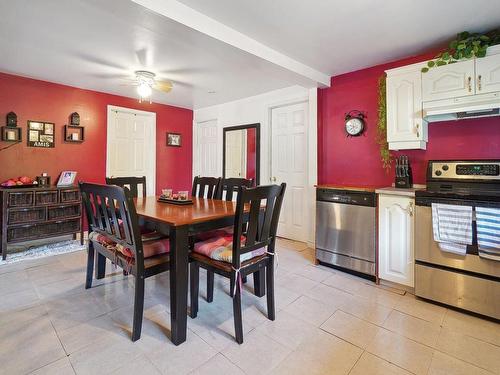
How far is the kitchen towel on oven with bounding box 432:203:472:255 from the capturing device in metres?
2.03

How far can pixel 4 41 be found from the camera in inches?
104

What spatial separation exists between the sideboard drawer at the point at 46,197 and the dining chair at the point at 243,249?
106 inches

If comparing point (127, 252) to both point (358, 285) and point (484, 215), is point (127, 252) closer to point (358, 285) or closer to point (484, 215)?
point (358, 285)

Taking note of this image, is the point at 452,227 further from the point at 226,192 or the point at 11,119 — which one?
the point at 11,119

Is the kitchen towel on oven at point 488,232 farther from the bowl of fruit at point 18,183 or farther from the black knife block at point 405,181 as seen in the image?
the bowl of fruit at point 18,183

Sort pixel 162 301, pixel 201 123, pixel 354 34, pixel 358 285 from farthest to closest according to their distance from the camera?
pixel 201 123 < pixel 358 285 < pixel 354 34 < pixel 162 301

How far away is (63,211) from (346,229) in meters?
3.65

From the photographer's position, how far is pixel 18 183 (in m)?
3.43

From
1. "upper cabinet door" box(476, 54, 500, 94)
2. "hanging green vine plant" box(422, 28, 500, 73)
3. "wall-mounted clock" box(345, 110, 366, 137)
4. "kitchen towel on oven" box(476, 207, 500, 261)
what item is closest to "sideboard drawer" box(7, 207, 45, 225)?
"wall-mounted clock" box(345, 110, 366, 137)

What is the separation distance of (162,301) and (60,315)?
28.7 inches

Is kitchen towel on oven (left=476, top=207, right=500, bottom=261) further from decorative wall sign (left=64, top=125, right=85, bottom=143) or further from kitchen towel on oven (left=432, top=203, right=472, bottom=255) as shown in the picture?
decorative wall sign (left=64, top=125, right=85, bottom=143)

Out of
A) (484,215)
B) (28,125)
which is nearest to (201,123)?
(28,125)

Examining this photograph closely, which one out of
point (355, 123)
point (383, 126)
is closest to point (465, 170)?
point (383, 126)

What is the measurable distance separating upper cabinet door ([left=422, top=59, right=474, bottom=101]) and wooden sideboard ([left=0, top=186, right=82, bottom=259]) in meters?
4.36
